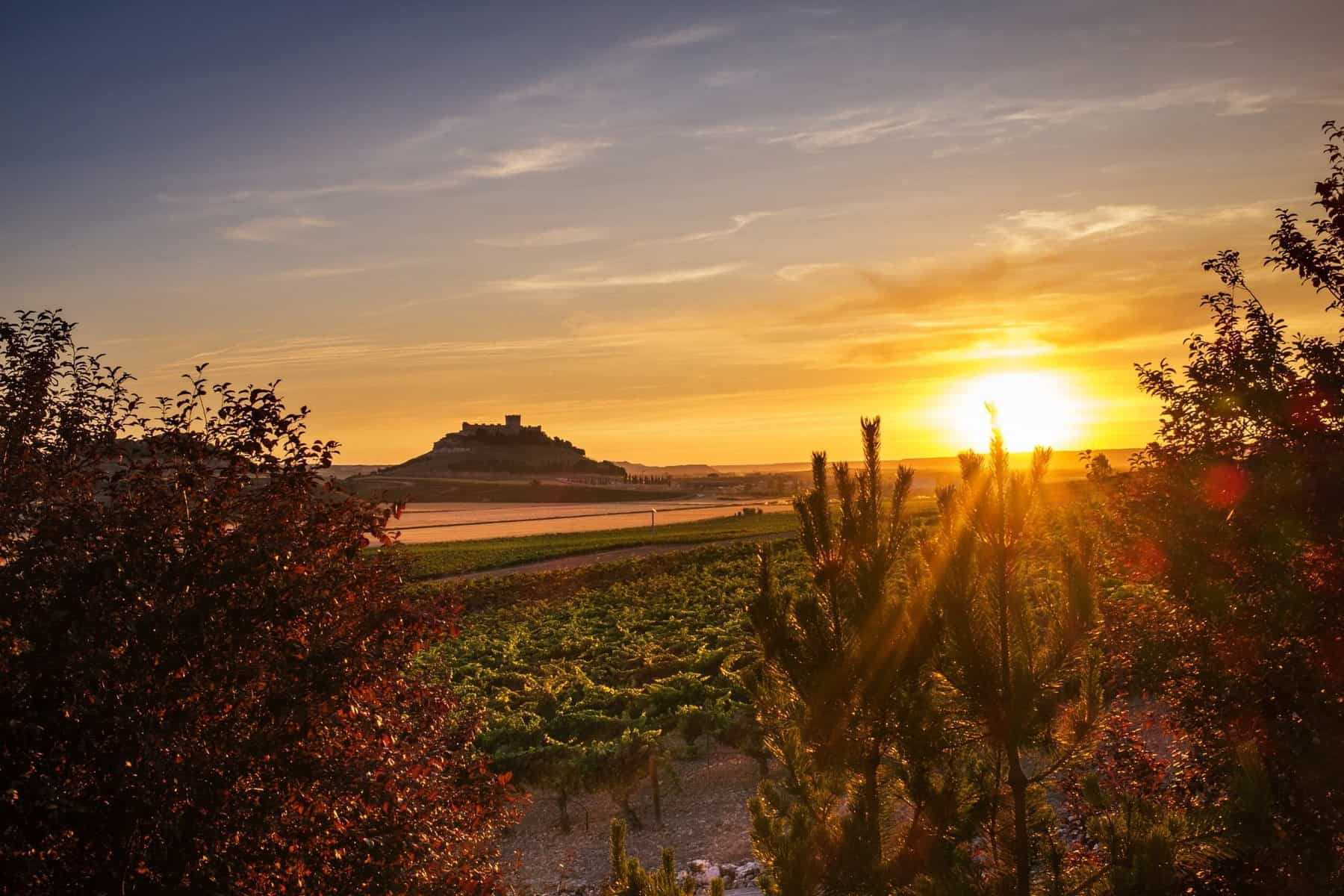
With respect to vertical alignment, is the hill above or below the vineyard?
above

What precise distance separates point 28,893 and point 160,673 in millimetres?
1741

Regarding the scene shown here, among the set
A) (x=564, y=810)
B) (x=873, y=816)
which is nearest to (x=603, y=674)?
(x=564, y=810)

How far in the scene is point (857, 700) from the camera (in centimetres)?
944

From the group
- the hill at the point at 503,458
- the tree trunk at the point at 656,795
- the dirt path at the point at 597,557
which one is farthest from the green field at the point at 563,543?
the hill at the point at 503,458

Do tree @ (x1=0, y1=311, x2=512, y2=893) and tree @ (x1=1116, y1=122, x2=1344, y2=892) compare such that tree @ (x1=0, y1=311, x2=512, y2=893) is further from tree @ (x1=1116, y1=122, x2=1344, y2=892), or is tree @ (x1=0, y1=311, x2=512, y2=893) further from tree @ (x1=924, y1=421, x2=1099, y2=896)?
tree @ (x1=1116, y1=122, x2=1344, y2=892)

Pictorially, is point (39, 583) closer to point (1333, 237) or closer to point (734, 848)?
point (1333, 237)

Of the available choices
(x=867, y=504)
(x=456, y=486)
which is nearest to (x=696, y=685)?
(x=867, y=504)

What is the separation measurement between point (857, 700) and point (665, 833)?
9.55 metres

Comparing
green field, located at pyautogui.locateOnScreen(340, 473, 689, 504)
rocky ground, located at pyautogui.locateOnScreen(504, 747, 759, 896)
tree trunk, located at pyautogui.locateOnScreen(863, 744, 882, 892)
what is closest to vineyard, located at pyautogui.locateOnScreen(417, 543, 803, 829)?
rocky ground, located at pyautogui.locateOnScreen(504, 747, 759, 896)

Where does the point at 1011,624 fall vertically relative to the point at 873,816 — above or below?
above

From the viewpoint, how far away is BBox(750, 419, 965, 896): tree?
29.8 ft

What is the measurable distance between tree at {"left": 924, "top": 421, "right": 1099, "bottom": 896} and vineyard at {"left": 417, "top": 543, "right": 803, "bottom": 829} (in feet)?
9.55

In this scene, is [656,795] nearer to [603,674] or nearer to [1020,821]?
[603,674]

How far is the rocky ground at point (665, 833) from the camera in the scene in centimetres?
1603
